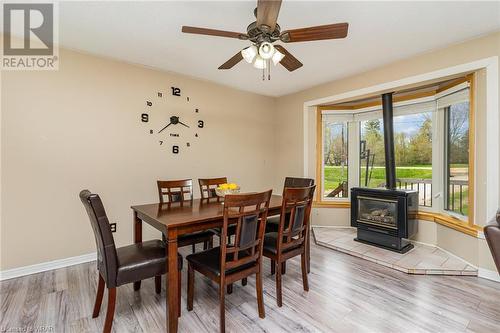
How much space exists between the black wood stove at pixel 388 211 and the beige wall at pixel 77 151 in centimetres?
260

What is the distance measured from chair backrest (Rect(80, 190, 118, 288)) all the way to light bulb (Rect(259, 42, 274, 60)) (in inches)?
63.9

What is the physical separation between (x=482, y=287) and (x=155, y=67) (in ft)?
15.2

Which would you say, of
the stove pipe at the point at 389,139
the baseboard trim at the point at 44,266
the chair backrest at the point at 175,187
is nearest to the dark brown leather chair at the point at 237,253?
the chair backrest at the point at 175,187

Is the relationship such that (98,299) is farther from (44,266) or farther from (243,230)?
(44,266)

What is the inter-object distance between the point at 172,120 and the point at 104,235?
2381 millimetres

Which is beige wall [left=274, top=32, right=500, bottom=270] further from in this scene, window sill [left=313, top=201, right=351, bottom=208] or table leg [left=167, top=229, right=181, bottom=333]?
table leg [left=167, top=229, right=181, bottom=333]

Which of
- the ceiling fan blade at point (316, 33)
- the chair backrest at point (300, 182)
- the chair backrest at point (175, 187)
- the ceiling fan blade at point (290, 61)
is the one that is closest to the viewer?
the ceiling fan blade at point (316, 33)

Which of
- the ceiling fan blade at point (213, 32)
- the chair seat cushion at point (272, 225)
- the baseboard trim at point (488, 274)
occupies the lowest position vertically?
the baseboard trim at point (488, 274)

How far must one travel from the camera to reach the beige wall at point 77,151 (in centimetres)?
269

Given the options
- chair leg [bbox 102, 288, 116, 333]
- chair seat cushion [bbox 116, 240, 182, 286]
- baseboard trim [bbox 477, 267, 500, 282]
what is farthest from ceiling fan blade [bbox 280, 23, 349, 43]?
baseboard trim [bbox 477, 267, 500, 282]

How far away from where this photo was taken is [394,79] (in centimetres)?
334

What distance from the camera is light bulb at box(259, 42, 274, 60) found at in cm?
196

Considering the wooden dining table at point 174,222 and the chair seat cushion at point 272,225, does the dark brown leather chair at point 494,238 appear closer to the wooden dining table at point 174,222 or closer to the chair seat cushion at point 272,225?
the wooden dining table at point 174,222

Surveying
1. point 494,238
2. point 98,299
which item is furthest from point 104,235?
point 494,238
